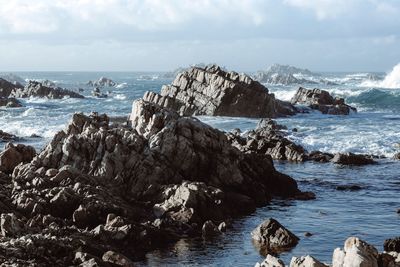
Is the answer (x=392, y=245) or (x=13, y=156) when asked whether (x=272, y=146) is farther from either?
(x=392, y=245)

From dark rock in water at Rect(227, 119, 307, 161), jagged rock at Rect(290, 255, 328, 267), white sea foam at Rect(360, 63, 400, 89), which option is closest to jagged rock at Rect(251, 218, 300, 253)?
jagged rock at Rect(290, 255, 328, 267)

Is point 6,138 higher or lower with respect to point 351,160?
lower

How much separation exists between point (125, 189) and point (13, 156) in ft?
28.4

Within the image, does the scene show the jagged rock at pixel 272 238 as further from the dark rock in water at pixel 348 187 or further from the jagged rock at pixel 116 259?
the dark rock in water at pixel 348 187

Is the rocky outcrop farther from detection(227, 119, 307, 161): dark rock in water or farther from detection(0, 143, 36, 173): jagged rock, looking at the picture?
detection(0, 143, 36, 173): jagged rock

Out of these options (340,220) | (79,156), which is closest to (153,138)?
(79,156)

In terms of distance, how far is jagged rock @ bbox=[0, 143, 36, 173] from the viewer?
38.5 metres

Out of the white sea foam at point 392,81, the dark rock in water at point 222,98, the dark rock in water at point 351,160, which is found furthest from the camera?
the white sea foam at point 392,81

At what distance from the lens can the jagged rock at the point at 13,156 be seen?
1517 inches

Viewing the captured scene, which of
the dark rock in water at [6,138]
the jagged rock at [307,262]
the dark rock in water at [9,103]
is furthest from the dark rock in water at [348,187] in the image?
the dark rock in water at [9,103]

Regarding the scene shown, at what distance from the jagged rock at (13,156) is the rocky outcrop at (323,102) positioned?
58.8 meters

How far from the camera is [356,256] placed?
1902 cm

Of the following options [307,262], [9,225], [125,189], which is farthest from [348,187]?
[9,225]

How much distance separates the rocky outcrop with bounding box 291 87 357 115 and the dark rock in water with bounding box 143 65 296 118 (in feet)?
17.0
